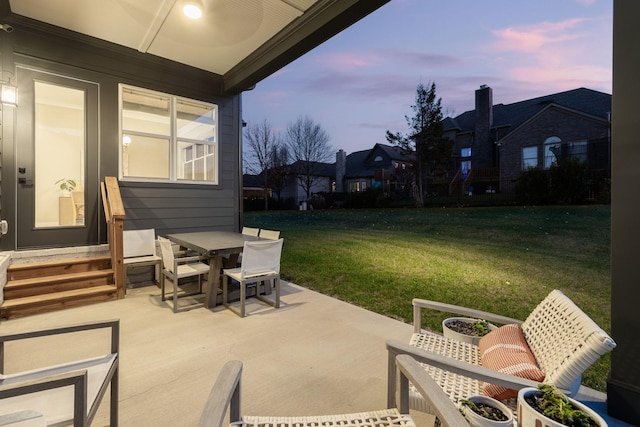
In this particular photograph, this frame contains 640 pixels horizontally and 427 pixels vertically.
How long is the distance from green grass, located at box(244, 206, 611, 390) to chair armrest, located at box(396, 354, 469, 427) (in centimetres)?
200

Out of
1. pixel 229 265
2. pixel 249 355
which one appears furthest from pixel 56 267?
pixel 249 355

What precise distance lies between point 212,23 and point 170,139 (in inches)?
85.6

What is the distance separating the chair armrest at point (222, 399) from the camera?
898mm

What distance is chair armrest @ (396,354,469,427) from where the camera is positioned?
96 cm

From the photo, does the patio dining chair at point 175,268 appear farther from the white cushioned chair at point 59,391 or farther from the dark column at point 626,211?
the dark column at point 626,211

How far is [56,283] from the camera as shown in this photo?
3.98 meters

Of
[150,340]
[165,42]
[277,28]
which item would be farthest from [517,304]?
[165,42]

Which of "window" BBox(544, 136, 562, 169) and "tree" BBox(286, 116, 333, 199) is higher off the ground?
"tree" BBox(286, 116, 333, 199)

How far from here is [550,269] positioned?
5168 millimetres

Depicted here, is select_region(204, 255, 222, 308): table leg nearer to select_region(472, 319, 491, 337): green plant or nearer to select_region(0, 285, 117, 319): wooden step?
select_region(0, 285, 117, 319): wooden step

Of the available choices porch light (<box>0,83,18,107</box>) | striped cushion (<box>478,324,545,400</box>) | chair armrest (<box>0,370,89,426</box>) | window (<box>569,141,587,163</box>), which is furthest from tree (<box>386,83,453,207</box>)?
chair armrest (<box>0,370,89,426</box>)

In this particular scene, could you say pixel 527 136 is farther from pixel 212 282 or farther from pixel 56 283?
pixel 56 283

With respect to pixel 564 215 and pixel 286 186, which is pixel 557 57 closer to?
pixel 564 215

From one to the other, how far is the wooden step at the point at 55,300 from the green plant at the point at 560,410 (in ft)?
15.5
